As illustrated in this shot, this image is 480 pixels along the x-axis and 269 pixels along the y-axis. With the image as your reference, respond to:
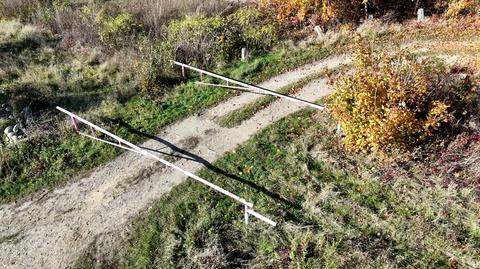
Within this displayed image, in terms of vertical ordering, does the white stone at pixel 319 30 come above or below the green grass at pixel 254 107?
above

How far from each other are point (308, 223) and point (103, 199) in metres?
6.28

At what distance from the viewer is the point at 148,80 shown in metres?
18.3

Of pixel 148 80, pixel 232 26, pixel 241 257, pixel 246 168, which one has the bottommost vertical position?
pixel 241 257

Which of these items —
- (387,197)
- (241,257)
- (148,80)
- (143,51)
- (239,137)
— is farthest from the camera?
(143,51)

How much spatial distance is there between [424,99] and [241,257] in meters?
7.21

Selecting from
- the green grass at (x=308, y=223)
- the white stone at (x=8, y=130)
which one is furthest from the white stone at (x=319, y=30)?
the white stone at (x=8, y=130)

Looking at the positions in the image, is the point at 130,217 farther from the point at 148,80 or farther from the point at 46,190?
the point at 148,80

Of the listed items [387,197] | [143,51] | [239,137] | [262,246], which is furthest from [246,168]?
[143,51]

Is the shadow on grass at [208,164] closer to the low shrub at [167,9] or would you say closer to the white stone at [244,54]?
the white stone at [244,54]

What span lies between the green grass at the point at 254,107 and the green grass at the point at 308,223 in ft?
7.86

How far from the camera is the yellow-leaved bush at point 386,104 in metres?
12.8

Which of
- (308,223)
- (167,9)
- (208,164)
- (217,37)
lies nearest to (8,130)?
(208,164)

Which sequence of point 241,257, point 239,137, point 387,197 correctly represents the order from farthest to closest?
point 239,137
point 387,197
point 241,257

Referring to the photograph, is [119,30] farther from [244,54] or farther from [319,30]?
[319,30]
